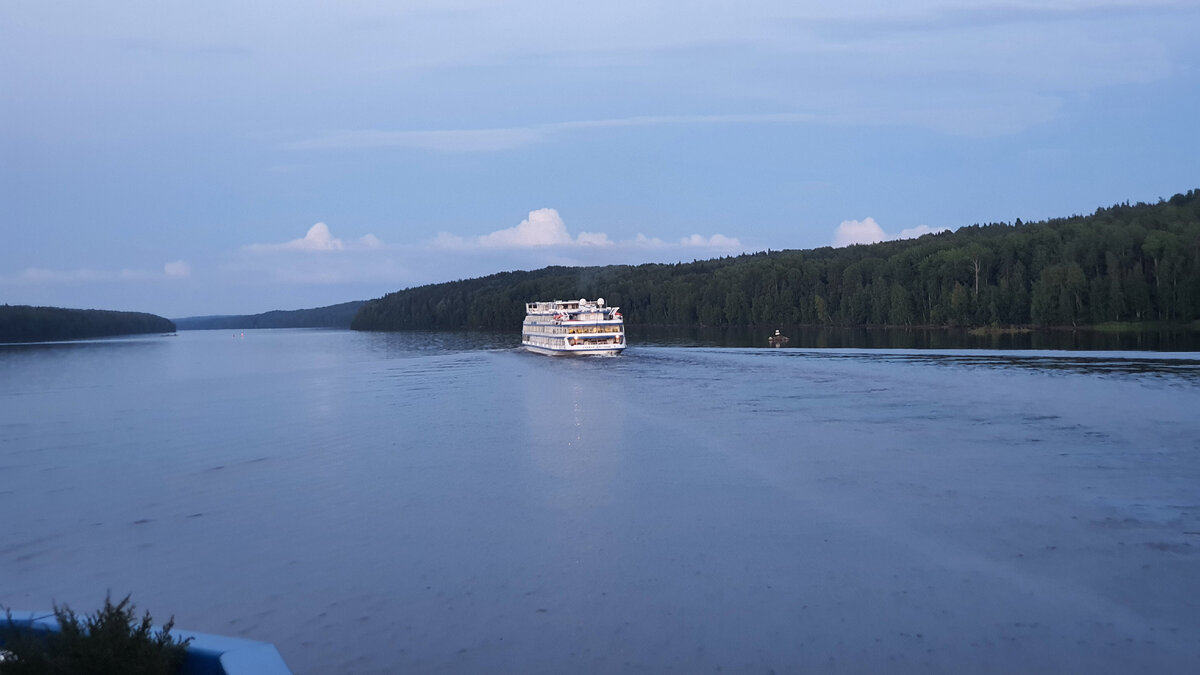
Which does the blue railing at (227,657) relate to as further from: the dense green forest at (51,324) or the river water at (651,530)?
the dense green forest at (51,324)

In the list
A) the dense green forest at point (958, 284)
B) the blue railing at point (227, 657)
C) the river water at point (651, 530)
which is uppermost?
the dense green forest at point (958, 284)

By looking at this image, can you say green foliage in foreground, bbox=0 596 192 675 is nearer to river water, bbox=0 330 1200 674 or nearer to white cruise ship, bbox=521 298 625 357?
river water, bbox=0 330 1200 674

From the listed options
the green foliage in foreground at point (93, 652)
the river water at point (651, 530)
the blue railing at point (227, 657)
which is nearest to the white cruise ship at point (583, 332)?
the river water at point (651, 530)

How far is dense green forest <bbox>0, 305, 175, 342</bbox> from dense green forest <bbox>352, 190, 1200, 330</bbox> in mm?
59928

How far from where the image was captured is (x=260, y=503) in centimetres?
1723

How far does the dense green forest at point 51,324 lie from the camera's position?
127 m

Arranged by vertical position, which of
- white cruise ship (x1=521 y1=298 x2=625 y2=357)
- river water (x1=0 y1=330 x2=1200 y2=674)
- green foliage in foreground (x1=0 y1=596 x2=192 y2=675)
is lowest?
river water (x1=0 y1=330 x2=1200 y2=674)

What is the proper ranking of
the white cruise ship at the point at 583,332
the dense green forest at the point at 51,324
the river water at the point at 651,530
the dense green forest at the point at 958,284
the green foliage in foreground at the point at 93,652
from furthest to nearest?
the dense green forest at the point at 51,324
the dense green forest at the point at 958,284
the white cruise ship at the point at 583,332
the river water at the point at 651,530
the green foliage in foreground at the point at 93,652

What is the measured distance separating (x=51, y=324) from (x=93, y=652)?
15272 centimetres

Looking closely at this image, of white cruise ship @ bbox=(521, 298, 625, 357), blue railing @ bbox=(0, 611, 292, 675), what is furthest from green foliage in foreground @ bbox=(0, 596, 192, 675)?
white cruise ship @ bbox=(521, 298, 625, 357)

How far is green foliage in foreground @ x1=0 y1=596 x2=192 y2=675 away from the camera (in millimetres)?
5848

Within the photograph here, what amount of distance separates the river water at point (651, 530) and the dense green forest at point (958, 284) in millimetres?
51278

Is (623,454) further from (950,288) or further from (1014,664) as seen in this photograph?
(950,288)

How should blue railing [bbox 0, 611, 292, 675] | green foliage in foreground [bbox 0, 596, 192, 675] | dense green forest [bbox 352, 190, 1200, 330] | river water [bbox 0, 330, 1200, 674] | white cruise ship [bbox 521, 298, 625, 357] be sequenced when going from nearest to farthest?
1. green foliage in foreground [bbox 0, 596, 192, 675]
2. blue railing [bbox 0, 611, 292, 675]
3. river water [bbox 0, 330, 1200, 674]
4. white cruise ship [bbox 521, 298, 625, 357]
5. dense green forest [bbox 352, 190, 1200, 330]
